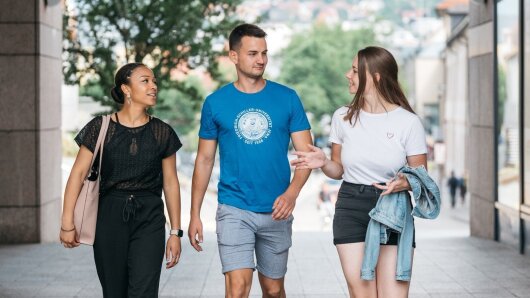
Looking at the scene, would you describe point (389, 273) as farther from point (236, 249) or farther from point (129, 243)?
point (129, 243)

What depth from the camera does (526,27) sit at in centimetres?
1373

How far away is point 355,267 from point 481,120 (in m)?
10.9

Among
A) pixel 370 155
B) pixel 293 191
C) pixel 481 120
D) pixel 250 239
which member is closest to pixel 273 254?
pixel 250 239

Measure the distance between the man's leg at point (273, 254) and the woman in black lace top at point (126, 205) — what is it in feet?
2.16

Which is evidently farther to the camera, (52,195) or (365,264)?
(52,195)

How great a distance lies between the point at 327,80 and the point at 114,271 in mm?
101249

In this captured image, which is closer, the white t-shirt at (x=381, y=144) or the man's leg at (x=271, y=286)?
the white t-shirt at (x=381, y=144)

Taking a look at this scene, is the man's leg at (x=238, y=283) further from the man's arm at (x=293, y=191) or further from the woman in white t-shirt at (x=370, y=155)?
the woman in white t-shirt at (x=370, y=155)

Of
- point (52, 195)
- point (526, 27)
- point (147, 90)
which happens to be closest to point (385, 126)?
point (147, 90)

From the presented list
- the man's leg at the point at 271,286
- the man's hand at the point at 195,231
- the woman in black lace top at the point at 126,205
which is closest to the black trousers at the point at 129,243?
the woman in black lace top at the point at 126,205

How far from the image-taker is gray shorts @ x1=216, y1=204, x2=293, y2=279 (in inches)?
247

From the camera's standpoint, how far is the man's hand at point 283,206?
616 cm

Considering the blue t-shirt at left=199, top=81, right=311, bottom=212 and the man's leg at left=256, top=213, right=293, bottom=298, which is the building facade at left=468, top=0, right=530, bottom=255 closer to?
the man's leg at left=256, top=213, right=293, bottom=298

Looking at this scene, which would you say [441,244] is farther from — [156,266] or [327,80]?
[327,80]
